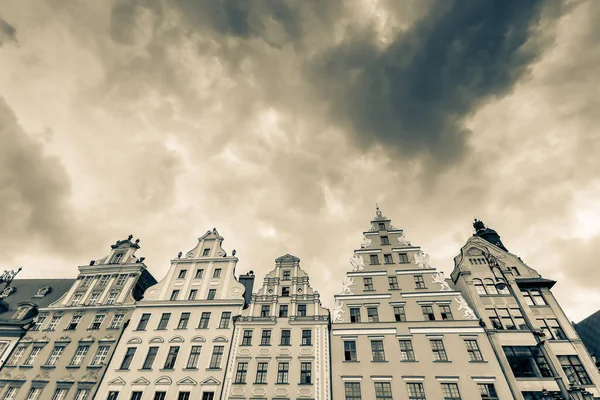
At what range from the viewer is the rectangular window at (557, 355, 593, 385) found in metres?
29.8

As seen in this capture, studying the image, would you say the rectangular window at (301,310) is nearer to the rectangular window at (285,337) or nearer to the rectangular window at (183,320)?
the rectangular window at (285,337)

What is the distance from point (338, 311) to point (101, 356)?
85.0 ft

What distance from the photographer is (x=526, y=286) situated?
37219 millimetres

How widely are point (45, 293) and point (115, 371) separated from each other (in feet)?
65.0

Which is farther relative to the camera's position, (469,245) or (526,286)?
(469,245)

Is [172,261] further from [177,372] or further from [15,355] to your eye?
[15,355]

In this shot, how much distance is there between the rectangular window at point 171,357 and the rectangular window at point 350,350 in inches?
690

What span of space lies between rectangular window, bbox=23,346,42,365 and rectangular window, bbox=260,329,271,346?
24817 millimetres

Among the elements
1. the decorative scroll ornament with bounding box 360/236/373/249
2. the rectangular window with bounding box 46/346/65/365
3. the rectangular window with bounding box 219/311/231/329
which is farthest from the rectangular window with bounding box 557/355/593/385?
the rectangular window with bounding box 46/346/65/365

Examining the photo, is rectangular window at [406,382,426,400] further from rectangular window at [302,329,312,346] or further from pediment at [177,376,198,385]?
pediment at [177,376,198,385]

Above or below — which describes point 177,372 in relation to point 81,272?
below

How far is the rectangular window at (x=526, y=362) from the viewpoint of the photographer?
3005cm

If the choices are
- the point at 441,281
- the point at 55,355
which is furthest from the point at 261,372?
the point at 55,355

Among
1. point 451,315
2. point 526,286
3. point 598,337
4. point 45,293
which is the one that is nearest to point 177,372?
point 45,293
